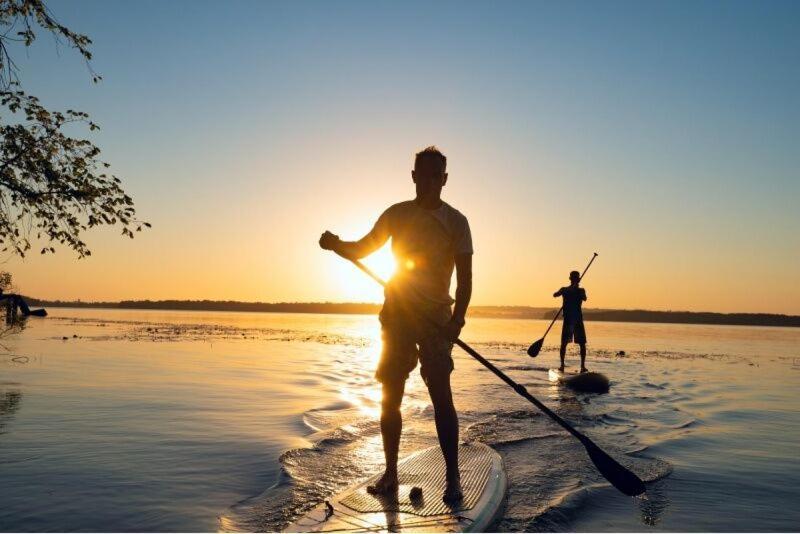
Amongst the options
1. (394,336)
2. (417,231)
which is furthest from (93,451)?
(417,231)

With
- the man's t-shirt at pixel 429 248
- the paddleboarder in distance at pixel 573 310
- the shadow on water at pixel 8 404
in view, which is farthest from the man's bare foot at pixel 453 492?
the paddleboarder in distance at pixel 573 310

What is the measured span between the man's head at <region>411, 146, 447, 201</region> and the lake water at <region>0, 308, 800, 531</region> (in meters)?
2.53

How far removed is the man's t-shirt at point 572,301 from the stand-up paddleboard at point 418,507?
36.3ft

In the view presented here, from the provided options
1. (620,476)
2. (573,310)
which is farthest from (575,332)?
(620,476)

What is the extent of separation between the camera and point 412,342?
4375 mm

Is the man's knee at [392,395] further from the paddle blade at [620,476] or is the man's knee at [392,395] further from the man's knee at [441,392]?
the paddle blade at [620,476]

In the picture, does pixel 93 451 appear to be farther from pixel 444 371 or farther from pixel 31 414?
pixel 444 371

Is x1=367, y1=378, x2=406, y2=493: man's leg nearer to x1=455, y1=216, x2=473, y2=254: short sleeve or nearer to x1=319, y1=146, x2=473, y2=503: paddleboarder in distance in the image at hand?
x1=319, y1=146, x2=473, y2=503: paddleboarder in distance

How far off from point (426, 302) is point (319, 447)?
3.00 m

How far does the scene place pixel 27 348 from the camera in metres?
20.1

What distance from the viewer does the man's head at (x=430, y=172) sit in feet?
14.2

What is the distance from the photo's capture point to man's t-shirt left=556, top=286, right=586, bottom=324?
50.3ft

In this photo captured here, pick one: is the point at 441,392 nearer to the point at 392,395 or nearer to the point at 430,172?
the point at 392,395

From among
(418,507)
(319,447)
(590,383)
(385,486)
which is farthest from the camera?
(590,383)
